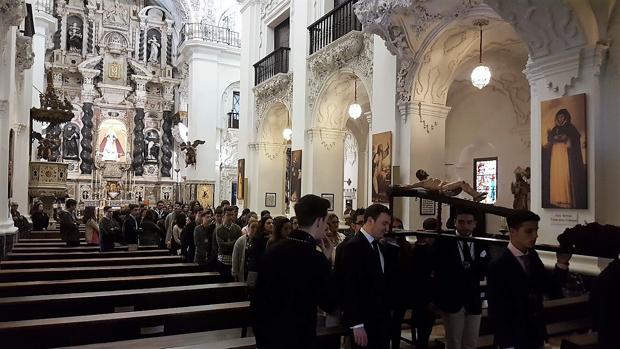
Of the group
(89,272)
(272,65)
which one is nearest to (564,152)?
(89,272)

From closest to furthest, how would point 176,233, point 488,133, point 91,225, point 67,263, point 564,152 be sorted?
point 564,152
point 67,263
point 176,233
point 91,225
point 488,133

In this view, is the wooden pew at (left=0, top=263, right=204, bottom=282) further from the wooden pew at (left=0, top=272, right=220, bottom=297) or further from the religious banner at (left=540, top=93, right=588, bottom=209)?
the religious banner at (left=540, top=93, right=588, bottom=209)

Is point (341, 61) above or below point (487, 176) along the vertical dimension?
above

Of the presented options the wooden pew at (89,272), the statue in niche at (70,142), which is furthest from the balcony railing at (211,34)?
the wooden pew at (89,272)

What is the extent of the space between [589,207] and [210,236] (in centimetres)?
535

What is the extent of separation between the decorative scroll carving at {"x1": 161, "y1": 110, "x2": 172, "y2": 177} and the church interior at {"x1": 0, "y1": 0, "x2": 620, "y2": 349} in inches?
333

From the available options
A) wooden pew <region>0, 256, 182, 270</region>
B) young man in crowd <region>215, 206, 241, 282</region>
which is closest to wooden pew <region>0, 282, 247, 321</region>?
Answer: young man in crowd <region>215, 206, 241, 282</region>

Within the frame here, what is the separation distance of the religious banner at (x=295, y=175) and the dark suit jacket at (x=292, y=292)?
37.1ft

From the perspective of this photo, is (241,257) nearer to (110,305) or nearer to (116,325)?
(110,305)

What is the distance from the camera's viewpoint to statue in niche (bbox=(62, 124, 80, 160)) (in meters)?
28.9

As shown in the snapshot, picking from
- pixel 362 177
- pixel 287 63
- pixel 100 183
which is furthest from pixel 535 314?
pixel 100 183

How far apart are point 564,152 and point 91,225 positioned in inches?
357

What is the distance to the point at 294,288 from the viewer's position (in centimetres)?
312

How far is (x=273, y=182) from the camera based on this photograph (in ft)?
57.9
